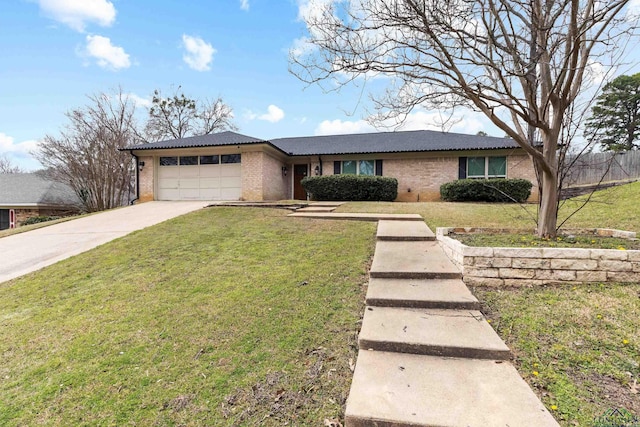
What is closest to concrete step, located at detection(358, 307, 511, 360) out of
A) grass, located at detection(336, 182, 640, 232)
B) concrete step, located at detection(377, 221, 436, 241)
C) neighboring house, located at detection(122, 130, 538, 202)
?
concrete step, located at detection(377, 221, 436, 241)

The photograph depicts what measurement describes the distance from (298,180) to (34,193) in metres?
16.6

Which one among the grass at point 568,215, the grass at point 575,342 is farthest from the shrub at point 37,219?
the grass at point 575,342

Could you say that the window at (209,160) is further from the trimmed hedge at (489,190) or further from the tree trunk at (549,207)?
the tree trunk at (549,207)

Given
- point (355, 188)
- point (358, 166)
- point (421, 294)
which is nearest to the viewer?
point (421, 294)

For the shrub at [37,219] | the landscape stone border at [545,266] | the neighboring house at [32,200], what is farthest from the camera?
the neighboring house at [32,200]

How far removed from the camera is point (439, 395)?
1.98 metres

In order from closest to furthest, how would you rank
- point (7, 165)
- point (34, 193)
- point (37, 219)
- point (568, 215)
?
point (568, 215) → point (37, 219) → point (34, 193) → point (7, 165)

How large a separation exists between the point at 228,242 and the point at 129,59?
38.5ft

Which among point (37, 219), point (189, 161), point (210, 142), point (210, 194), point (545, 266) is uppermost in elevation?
point (210, 142)

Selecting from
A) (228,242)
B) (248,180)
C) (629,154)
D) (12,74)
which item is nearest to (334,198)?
(248,180)

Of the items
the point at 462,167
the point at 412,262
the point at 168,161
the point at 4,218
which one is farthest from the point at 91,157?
the point at 462,167

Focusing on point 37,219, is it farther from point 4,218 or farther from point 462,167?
point 462,167

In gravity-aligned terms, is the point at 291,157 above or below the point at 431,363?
above

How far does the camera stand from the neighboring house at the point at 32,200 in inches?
703
